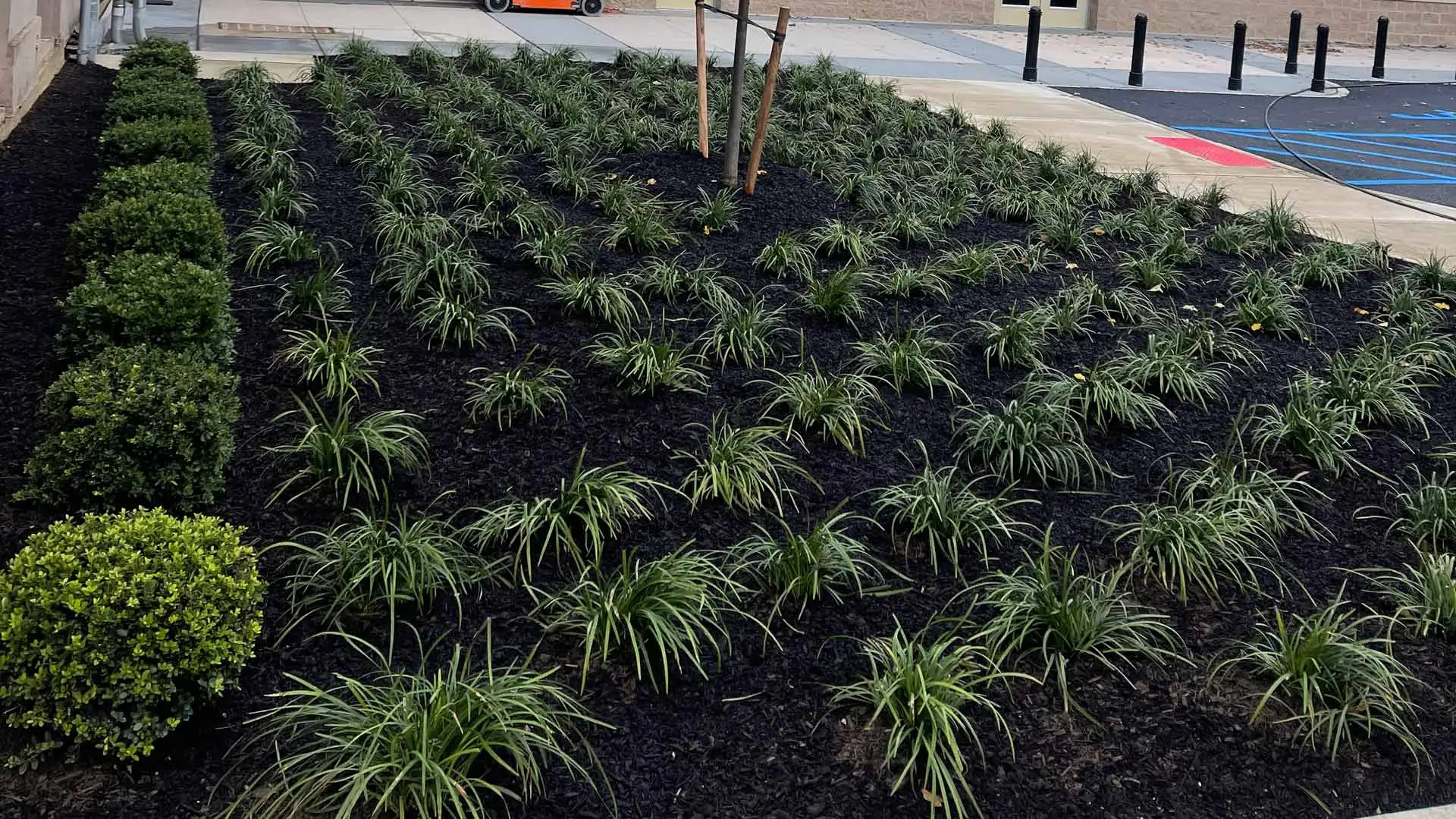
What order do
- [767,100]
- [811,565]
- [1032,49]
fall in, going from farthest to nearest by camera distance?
[1032,49] < [767,100] < [811,565]

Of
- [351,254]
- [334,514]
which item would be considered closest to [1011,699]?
[334,514]

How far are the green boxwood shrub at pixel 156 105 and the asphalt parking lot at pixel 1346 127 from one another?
9833mm

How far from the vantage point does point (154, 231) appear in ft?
19.0

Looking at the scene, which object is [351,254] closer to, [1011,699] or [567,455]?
[567,455]

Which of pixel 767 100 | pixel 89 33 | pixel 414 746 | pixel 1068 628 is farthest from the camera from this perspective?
pixel 89 33

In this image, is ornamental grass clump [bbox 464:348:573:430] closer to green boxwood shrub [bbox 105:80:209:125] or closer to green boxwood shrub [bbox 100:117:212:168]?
green boxwood shrub [bbox 100:117:212:168]

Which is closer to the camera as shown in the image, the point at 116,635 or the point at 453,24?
the point at 116,635

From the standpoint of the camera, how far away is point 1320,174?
1200 cm

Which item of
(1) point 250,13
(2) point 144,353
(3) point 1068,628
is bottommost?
(3) point 1068,628

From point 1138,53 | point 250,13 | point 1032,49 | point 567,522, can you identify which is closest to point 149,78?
point 567,522

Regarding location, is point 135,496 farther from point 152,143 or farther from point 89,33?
point 89,33

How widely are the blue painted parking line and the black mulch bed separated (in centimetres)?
653

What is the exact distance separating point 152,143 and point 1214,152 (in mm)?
9928

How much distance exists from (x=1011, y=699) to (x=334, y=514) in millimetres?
2361
